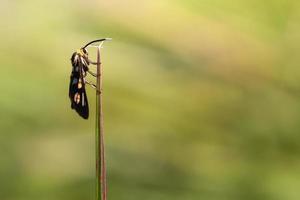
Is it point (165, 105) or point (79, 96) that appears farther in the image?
point (165, 105)

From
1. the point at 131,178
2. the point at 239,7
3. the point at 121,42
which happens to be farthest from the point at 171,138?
the point at 239,7

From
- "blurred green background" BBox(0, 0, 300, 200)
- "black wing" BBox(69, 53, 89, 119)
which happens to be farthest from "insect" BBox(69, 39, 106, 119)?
"blurred green background" BBox(0, 0, 300, 200)

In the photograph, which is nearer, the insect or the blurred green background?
the insect

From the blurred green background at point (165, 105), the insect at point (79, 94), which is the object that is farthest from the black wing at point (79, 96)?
the blurred green background at point (165, 105)

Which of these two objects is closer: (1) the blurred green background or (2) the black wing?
(2) the black wing

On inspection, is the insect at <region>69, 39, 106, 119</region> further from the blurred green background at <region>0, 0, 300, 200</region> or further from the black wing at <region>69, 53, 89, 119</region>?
the blurred green background at <region>0, 0, 300, 200</region>

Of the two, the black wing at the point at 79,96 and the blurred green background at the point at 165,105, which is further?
the blurred green background at the point at 165,105

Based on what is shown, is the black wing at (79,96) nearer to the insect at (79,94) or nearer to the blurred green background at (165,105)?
the insect at (79,94)

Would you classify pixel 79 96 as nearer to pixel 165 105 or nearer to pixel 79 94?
pixel 79 94

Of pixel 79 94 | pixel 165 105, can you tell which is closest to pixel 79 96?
pixel 79 94
